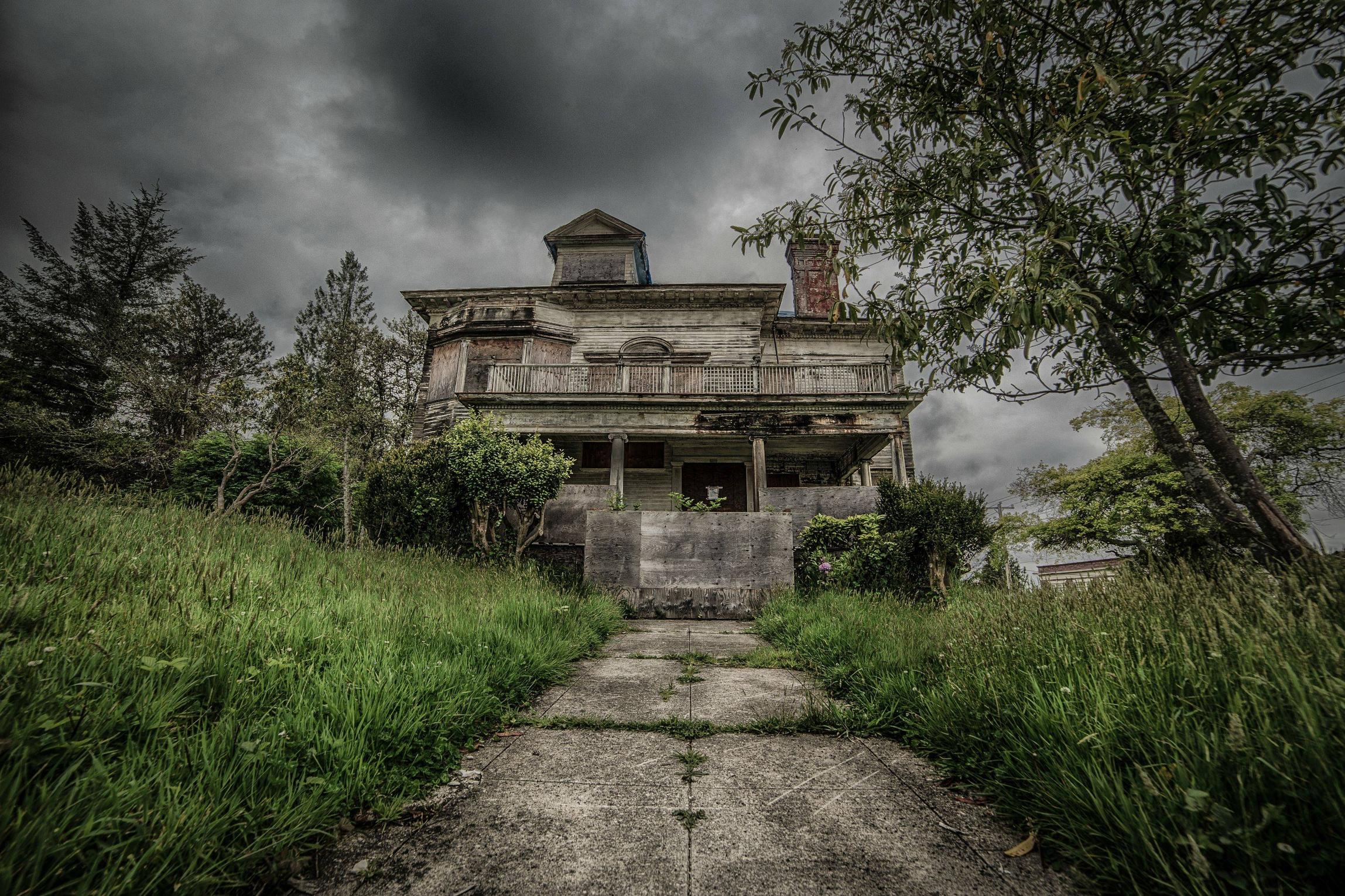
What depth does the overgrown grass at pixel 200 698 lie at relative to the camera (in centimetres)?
121

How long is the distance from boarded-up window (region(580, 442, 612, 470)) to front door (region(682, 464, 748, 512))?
238 cm

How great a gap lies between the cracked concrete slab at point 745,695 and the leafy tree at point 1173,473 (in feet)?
35.0

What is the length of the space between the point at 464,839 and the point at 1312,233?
4.64 meters

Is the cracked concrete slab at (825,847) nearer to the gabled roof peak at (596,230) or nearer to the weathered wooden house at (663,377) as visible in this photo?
the weathered wooden house at (663,377)

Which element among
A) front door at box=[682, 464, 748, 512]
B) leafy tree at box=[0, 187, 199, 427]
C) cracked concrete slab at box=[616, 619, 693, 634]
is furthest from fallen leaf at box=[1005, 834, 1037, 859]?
leafy tree at box=[0, 187, 199, 427]

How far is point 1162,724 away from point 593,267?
1764 centimetres

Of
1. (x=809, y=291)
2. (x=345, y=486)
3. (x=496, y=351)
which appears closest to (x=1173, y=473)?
(x=809, y=291)

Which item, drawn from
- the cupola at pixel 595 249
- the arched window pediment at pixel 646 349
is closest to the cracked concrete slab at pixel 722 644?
the arched window pediment at pixel 646 349

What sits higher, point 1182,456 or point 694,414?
point 694,414

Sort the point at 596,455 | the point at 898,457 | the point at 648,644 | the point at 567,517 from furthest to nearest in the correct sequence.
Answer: the point at 596,455
the point at 898,457
the point at 567,517
the point at 648,644

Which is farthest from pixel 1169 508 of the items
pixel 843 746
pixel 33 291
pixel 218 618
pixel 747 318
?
pixel 33 291

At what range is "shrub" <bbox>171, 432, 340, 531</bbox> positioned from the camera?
42.1 ft

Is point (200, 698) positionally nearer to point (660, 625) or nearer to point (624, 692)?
point (624, 692)

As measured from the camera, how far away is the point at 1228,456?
293cm
